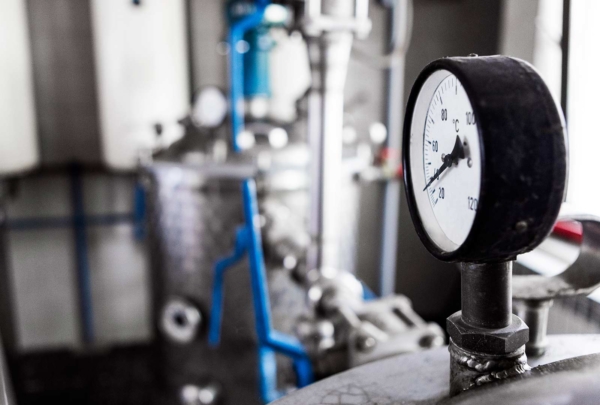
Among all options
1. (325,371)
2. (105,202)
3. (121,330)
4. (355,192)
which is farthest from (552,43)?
(121,330)

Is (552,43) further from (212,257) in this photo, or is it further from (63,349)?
(63,349)

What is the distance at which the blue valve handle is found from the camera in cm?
140

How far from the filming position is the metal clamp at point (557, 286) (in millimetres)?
596

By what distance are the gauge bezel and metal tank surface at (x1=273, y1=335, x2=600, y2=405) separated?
0.40 ft

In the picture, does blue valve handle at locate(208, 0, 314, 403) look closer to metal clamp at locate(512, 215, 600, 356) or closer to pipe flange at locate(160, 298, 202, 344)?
pipe flange at locate(160, 298, 202, 344)

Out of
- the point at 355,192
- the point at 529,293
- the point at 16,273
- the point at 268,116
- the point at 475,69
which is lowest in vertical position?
the point at 16,273

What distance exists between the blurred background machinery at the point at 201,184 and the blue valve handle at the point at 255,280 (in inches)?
1.3

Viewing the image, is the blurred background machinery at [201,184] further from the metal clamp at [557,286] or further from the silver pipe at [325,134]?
the metal clamp at [557,286]

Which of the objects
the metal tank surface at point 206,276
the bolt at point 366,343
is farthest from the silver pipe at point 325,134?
the bolt at point 366,343

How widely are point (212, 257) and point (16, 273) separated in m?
1.39

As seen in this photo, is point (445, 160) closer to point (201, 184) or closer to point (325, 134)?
point (325, 134)

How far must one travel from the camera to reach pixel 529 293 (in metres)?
0.60

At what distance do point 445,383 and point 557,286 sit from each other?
18 centimetres

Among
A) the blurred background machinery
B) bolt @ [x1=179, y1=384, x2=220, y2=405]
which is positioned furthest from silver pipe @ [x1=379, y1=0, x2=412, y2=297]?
bolt @ [x1=179, y1=384, x2=220, y2=405]
